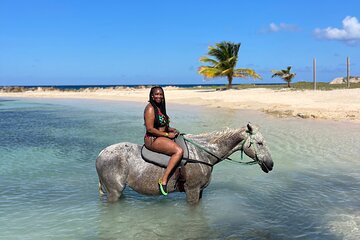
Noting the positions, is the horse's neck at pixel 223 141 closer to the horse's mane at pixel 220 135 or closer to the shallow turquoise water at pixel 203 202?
the horse's mane at pixel 220 135

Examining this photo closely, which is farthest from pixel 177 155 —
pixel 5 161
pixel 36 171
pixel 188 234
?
pixel 5 161

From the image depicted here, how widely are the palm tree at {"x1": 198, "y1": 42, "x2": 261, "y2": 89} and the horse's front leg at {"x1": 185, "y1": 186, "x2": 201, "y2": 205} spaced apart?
4725 centimetres

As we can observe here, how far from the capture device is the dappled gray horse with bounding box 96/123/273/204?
24.7 feet

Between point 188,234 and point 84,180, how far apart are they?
4953 millimetres

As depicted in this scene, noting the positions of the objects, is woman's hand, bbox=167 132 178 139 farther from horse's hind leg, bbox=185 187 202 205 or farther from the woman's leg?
horse's hind leg, bbox=185 187 202 205

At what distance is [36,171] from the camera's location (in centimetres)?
1200

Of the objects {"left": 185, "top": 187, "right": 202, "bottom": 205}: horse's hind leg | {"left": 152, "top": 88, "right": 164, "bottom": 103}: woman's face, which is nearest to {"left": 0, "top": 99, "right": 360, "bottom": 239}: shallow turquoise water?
{"left": 185, "top": 187, "right": 202, "bottom": 205}: horse's hind leg

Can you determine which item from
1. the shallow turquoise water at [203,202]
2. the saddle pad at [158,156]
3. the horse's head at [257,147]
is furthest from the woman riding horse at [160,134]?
the horse's head at [257,147]

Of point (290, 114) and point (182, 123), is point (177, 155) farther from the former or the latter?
point (290, 114)

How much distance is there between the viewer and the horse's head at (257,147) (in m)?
7.32

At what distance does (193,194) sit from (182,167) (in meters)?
0.69

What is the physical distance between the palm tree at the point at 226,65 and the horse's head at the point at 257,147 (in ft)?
→ 155

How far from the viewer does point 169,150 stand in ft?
24.0

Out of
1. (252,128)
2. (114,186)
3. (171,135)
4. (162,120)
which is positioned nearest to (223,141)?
(252,128)
